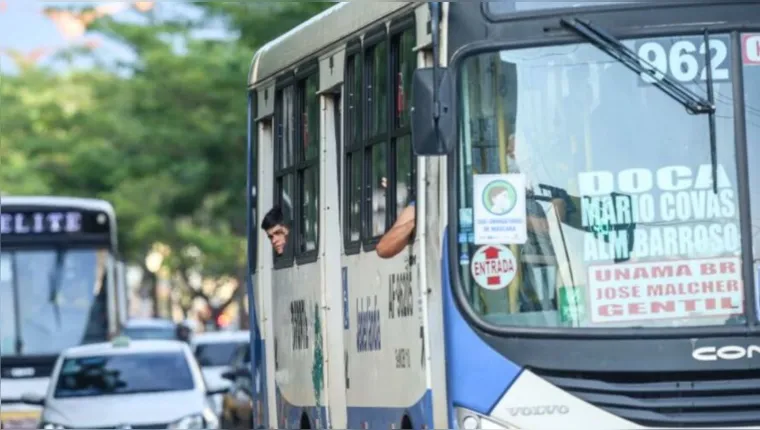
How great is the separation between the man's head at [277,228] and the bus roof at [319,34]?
3.17ft

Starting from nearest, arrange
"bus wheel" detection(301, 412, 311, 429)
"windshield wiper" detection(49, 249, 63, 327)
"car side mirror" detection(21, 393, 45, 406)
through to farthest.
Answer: "bus wheel" detection(301, 412, 311, 429)
"car side mirror" detection(21, 393, 45, 406)
"windshield wiper" detection(49, 249, 63, 327)

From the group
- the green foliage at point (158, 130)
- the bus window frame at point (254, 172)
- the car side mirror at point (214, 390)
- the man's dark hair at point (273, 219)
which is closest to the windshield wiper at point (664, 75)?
the man's dark hair at point (273, 219)

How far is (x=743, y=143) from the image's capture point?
9.02 meters

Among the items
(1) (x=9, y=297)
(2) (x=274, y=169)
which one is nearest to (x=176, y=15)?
(1) (x=9, y=297)

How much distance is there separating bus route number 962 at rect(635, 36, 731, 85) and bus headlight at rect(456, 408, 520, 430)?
1.71 metres

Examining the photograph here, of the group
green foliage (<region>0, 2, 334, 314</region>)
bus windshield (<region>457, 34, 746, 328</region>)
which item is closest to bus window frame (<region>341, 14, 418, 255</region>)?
bus windshield (<region>457, 34, 746, 328</region>)

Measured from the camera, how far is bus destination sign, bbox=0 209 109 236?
23.1m

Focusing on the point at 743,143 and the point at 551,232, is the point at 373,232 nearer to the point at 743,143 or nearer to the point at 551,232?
the point at 551,232

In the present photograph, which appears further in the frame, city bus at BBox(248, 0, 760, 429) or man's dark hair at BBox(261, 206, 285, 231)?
man's dark hair at BBox(261, 206, 285, 231)

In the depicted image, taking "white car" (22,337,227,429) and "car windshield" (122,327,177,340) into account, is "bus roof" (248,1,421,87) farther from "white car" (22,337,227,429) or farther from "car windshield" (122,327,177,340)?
"car windshield" (122,327,177,340)

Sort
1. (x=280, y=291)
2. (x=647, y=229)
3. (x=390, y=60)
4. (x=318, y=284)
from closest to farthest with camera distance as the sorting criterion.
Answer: (x=647, y=229) < (x=390, y=60) < (x=318, y=284) < (x=280, y=291)

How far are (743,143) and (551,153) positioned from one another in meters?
0.88

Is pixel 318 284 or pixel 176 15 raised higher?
pixel 176 15

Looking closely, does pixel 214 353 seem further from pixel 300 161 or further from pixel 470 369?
pixel 470 369
